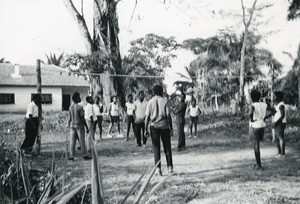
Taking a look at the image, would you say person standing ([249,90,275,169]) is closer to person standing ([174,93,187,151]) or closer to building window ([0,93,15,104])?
person standing ([174,93,187,151])

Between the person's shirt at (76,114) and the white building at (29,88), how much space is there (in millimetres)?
25593

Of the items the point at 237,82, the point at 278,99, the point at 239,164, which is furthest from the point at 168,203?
the point at 237,82

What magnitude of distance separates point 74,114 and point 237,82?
106ft

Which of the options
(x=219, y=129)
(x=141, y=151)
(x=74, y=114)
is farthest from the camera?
(x=219, y=129)

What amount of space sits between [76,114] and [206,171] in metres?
3.41

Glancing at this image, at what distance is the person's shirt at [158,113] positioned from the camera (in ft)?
25.4

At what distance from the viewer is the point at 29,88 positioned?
36906 millimetres

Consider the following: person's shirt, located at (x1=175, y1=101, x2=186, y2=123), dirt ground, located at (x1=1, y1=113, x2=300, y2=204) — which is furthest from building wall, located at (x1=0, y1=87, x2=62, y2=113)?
person's shirt, located at (x1=175, y1=101, x2=186, y2=123)

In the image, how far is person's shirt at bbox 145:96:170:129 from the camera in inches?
305

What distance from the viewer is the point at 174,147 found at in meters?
12.6

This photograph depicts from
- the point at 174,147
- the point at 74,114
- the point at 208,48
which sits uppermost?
the point at 208,48

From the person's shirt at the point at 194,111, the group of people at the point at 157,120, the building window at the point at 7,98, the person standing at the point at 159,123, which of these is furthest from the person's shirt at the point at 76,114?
the building window at the point at 7,98

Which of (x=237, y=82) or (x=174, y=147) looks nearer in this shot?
(x=174, y=147)

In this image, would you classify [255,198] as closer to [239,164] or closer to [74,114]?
[239,164]
